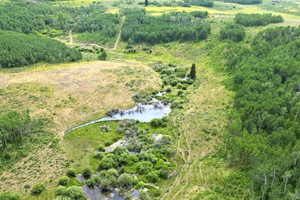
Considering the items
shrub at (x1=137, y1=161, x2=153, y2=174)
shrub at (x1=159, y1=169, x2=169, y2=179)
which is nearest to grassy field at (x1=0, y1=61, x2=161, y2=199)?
shrub at (x1=137, y1=161, x2=153, y2=174)

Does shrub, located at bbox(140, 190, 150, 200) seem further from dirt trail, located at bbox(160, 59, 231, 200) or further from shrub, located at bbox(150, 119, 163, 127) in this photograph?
shrub, located at bbox(150, 119, 163, 127)

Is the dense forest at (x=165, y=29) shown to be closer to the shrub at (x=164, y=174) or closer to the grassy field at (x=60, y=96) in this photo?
the grassy field at (x=60, y=96)

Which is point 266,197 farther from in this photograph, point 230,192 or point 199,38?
point 199,38

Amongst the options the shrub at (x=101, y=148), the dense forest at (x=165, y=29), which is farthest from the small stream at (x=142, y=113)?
the dense forest at (x=165, y=29)

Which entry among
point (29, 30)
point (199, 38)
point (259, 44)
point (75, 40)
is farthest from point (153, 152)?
point (29, 30)

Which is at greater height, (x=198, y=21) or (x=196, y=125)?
(x=198, y=21)

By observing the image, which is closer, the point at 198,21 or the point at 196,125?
the point at 196,125
